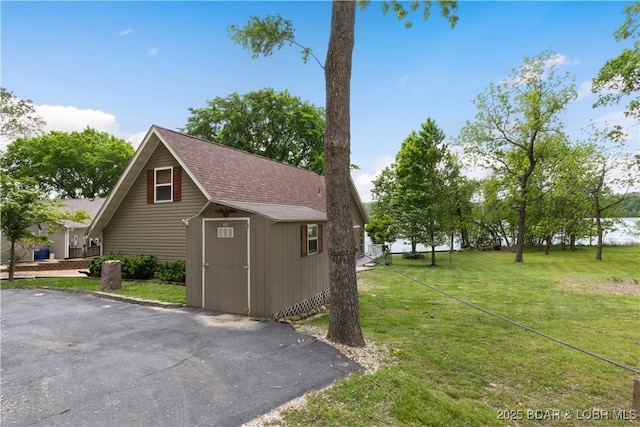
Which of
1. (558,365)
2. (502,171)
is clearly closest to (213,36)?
(558,365)

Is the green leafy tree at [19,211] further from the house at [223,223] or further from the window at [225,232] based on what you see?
the window at [225,232]

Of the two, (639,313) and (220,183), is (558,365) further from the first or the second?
(220,183)

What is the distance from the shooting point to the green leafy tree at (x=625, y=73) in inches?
537

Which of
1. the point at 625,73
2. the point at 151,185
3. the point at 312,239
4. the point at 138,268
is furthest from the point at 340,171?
the point at 625,73

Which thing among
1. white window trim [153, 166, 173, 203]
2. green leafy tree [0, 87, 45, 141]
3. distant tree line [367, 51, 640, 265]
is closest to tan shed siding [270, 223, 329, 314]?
white window trim [153, 166, 173, 203]

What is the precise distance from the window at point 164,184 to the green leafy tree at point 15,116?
15.2m

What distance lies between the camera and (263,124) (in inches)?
1164

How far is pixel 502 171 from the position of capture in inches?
953

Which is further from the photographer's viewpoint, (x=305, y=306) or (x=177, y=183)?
(x=177, y=183)

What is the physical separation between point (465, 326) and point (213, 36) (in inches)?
480

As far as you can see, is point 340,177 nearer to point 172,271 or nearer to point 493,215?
point 172,271

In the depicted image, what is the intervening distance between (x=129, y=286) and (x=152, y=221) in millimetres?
2824

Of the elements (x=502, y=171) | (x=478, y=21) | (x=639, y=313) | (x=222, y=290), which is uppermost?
(x=478, y=21)

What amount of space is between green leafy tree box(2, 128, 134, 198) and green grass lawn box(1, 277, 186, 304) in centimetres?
2400
